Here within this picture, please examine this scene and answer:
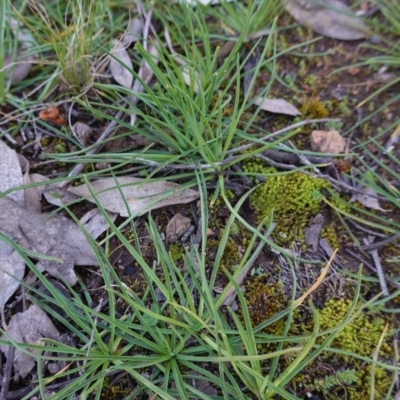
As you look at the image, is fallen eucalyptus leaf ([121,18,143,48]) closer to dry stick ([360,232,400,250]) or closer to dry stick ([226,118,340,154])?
dry stick ([226,118,340,154])

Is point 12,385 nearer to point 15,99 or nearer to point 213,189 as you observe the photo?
point 213,189

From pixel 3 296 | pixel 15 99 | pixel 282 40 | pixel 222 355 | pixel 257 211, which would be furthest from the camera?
pixel 282 40

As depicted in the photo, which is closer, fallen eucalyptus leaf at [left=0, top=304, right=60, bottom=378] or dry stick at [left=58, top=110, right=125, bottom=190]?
fallen eucalyptus leaf at [left=0, top=304, right=60, bottom=378]

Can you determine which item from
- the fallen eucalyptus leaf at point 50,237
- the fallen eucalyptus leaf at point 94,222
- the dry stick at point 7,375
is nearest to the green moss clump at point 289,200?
the fallen eucalyptus leaf at point 94,222

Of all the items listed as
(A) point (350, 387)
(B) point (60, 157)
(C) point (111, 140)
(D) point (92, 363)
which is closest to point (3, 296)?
(D) point (92, 363)

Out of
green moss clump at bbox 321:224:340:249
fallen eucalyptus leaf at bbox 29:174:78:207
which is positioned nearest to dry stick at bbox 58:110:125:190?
fallen eucalyptus leaf at bbox 29:174:78:207

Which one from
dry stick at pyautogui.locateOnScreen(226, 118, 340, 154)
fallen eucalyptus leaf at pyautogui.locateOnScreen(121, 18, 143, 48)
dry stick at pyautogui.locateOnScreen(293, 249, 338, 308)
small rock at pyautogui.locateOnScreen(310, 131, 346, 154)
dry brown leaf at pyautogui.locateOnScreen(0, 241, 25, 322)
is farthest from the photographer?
fallen eucalyptus leaf at pyautogui.locateOnScreen(121, 18, 143, 48)

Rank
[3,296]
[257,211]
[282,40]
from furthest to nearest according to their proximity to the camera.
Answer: [282,40], [257,211], [3,296]

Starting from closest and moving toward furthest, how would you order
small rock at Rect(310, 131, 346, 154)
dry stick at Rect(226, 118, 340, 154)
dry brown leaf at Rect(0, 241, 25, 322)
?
1. dry brown leaf at Rect(0, 241, 25, 322)
2. dry stick at Rect(226, 118, 340, 154)
3. small rock at Rect(310, 131, 346, 154)
